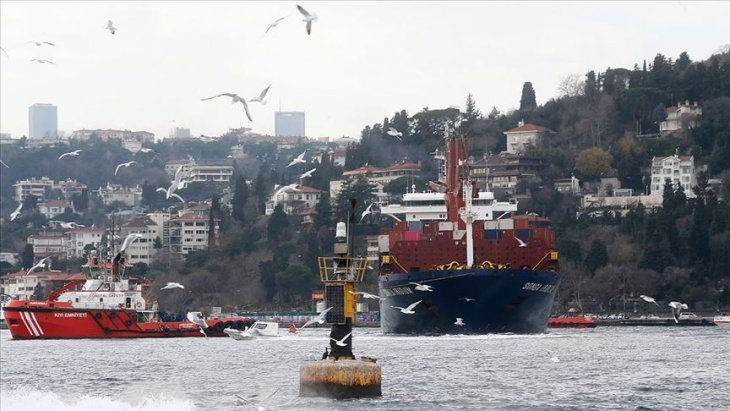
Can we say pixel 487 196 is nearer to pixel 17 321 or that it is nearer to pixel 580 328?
pixel 580 328

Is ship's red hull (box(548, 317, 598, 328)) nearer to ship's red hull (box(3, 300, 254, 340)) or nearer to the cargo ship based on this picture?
the cargo ship

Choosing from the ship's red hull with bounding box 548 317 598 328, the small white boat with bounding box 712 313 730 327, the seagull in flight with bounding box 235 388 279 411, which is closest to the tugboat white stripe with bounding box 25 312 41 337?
the ship's red hull with bounding box 548 317 598 328

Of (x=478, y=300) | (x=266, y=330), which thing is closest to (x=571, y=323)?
(x=266, y=330)

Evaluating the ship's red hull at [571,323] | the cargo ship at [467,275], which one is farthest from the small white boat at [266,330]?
the ship's red hull at [571,323]

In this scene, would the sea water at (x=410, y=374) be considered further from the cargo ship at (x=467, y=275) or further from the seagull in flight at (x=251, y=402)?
the cargo ship at (x=467, y=275)

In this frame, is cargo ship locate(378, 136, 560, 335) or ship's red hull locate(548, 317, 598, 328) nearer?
cargo ship locate(378, 136, 560, 335)

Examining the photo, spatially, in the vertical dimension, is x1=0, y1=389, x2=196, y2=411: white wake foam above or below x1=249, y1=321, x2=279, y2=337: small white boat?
above
